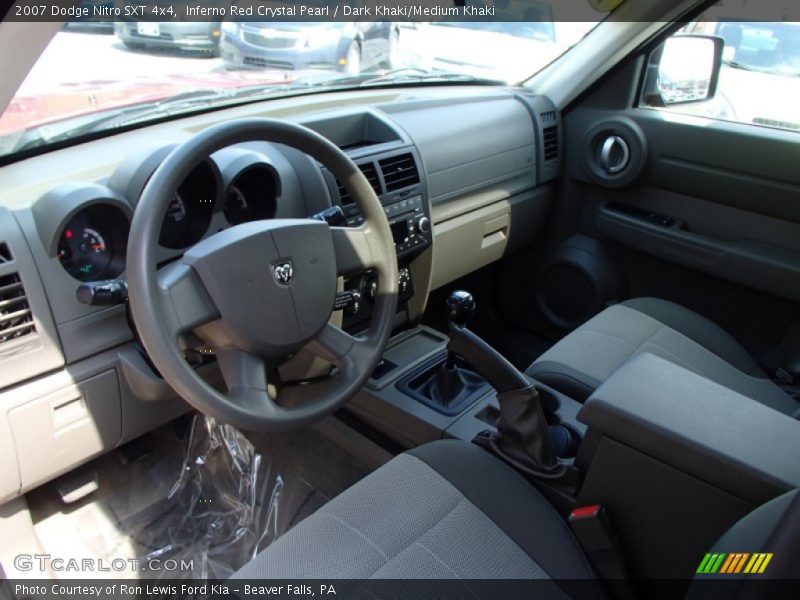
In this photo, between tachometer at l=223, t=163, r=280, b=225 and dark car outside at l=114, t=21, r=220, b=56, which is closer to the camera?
tachometer at l=223, t=163, r=280, b=225

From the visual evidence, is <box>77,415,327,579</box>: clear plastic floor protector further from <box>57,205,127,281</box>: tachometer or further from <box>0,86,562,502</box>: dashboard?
<box>57,205,127,281</box>: tachometer

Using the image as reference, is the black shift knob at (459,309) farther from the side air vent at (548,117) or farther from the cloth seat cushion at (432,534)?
the side air vent at (548,117)

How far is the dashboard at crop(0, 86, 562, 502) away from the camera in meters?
1.37

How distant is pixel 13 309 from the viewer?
1343mm

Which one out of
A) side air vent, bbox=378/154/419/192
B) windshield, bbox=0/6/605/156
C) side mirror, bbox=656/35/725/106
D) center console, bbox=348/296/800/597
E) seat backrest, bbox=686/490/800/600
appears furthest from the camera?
side mirror, bbox=656/35/725/106

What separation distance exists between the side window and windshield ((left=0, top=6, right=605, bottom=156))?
454 millimetres

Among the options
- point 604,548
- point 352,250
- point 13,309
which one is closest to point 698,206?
point 352,250

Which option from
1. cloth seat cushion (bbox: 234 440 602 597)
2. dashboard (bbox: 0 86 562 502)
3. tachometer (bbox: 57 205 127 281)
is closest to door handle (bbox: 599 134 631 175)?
dashboard (bbox: 0 86 562 502)

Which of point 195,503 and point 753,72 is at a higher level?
point 753,72

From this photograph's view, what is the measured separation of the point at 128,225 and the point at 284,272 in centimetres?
43

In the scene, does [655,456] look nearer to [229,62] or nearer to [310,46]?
[229,62]

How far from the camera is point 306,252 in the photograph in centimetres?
132

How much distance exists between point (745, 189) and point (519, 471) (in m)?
1.56

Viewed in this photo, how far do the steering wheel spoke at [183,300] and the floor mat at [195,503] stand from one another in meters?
0.96
